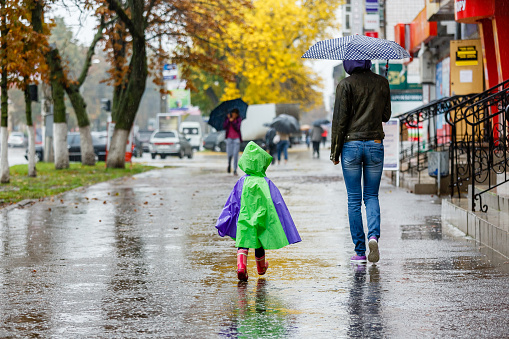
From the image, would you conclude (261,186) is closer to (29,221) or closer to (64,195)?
(29,221)

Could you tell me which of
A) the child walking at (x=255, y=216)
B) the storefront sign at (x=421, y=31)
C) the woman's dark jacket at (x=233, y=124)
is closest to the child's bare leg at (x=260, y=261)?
the child walking at (x=255, y=216)

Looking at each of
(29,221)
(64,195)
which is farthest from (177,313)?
(64,195)

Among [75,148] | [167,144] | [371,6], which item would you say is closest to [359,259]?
[371,6]

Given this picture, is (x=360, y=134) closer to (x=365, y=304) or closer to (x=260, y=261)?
(x=260, y=261)

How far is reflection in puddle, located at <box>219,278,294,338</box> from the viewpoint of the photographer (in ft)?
18.0

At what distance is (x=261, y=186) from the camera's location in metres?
7.36

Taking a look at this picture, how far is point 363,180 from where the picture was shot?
26.7ft

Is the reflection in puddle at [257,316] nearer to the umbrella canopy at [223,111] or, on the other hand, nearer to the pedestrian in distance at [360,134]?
the pedestrian in distance at [360,134]

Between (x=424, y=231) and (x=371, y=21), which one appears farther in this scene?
(x=371, y=21)

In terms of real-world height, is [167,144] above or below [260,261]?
above

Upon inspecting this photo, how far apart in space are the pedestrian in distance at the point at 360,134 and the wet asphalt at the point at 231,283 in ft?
1.33

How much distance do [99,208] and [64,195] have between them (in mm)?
3170

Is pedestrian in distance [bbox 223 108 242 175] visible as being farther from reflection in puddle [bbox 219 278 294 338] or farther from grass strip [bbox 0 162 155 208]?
reflection in puddle [bbox 219 278 294 338]

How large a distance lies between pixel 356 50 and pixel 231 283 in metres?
2.58
